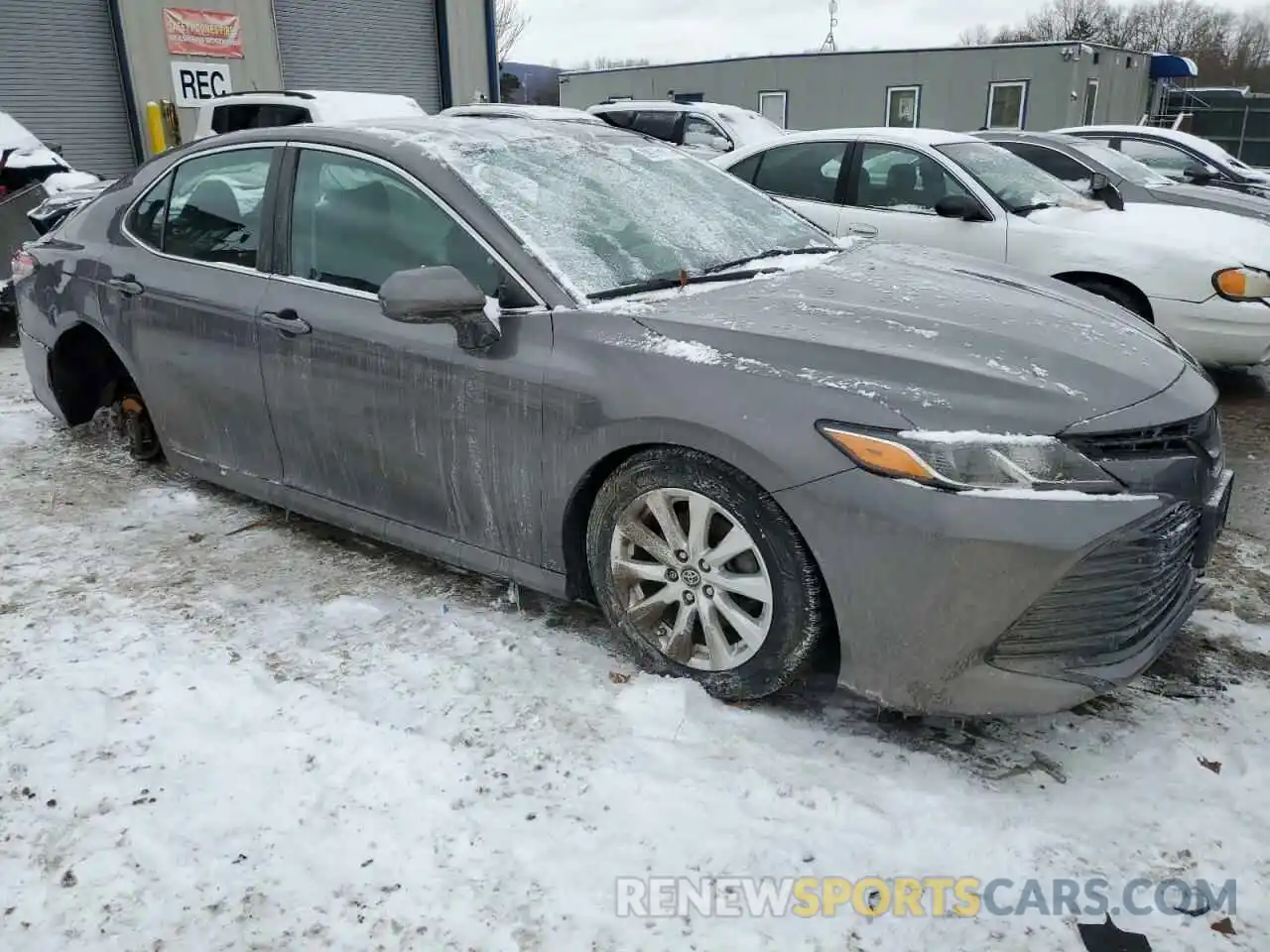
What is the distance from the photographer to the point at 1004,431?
2.33 metres

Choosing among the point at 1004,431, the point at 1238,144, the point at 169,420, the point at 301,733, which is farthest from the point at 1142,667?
the point at 1238,144

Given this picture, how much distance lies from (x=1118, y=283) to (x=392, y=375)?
4448 mm

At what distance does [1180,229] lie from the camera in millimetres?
5797

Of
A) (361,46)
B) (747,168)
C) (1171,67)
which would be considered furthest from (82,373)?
(1171,67)

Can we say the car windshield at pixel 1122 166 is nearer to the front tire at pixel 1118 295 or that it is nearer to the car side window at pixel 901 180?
the car side window at pixel 901 180

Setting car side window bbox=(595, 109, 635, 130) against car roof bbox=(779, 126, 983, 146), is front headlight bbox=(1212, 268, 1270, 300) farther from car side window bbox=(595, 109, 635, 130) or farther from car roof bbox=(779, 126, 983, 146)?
car side window bbox=(595, 109, 635, 130)

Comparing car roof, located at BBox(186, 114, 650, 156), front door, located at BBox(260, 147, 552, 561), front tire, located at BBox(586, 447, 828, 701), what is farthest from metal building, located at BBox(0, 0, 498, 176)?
front tire, located at BBox(586, 447, 828, 701)

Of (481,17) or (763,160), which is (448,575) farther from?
(481,17)

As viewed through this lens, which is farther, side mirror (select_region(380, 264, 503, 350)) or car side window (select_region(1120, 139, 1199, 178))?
car side window (select_region(1120, 139, 1199, 178))

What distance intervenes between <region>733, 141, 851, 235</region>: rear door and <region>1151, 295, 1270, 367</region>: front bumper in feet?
6.64

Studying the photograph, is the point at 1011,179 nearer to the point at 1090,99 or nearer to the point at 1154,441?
the point at 1154,441

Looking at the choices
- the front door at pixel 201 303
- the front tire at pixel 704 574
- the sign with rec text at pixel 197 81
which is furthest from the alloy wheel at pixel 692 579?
the sign with rec text at pixel 197 81

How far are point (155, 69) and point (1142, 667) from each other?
14852 mm

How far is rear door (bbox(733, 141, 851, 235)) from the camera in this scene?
6.55 m
